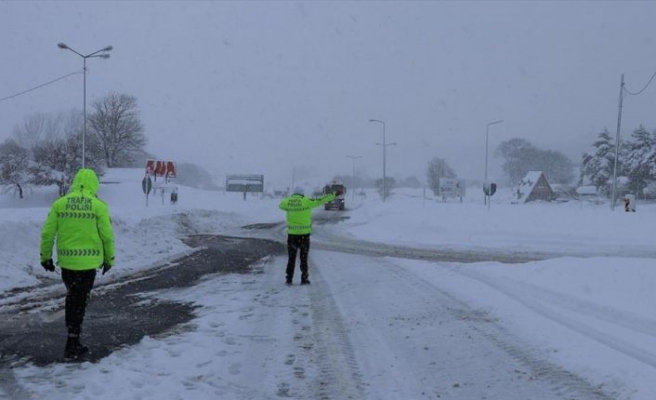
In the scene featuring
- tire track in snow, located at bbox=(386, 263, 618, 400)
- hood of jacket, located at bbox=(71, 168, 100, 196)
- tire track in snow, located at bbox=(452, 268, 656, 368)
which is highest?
hood of jacket, located at bbox=(71, 168, 100, 196)

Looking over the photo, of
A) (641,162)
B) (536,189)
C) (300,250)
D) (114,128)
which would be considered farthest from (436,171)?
(300,250)

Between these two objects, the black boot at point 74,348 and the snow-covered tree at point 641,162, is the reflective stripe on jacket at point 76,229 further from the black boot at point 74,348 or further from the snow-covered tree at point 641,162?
the snow-covered tree at point 641,162

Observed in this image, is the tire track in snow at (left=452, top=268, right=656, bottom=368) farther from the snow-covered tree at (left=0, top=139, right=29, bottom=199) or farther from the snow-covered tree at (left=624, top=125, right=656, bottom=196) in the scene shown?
the snow-covered tree at (left=624, top=125, right=656, bottom=196)

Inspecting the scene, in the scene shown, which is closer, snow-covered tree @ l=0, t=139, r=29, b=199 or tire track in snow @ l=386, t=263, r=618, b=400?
tire track in snow @ l=386, t=263, r=618, b=400

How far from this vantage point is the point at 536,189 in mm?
96250

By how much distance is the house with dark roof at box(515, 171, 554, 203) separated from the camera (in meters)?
95.4

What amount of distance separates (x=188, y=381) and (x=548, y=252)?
17035 mm

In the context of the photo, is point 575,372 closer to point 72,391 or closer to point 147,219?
point 72,391

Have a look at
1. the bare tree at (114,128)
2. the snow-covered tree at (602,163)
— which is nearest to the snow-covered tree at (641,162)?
the snow-covered tree at (602,163)

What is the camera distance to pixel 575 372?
218 inches

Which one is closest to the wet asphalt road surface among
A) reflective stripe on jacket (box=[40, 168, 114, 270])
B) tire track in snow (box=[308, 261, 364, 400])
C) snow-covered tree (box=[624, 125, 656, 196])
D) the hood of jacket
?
reflective stripe on jacket (box=[40, 168, 114, 270])

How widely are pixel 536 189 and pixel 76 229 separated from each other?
97.8 meters

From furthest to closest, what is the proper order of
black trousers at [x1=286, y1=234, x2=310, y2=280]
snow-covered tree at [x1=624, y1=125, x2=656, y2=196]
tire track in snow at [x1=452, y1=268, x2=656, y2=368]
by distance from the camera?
snow-covered tree at [x1=624, y1=125, x2=656, y2=196]
black trousers at [x1=286, y1=234, x2=310, y2=280]
tire track in snow at [x1=452, y1=268, x2=656, y2=368]

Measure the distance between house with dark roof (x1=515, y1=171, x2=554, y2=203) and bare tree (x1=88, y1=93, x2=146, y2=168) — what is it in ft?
204
